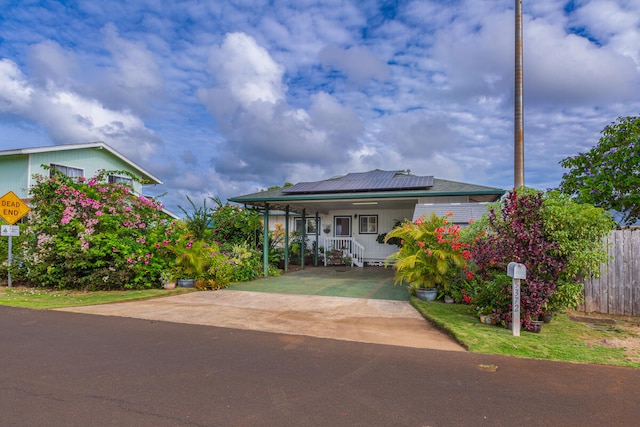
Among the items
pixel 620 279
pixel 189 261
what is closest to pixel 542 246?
pixel 620 279

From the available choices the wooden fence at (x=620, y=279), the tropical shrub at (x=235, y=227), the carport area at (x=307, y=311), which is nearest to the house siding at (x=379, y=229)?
the tropical shrub at (x=235, y=227)

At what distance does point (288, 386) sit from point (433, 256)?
5173mm

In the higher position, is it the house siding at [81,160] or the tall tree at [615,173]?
the house siding at [81,160]

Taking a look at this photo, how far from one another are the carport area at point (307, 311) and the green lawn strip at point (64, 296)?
1.41ft

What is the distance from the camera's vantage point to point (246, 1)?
9.74 metres

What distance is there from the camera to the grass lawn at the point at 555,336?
15.3 ft

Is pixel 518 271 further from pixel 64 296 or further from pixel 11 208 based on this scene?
pixel 11 208

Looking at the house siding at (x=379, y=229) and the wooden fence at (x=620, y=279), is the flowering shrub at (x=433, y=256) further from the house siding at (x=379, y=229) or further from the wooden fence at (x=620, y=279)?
the house siding at (x=379, y=229)

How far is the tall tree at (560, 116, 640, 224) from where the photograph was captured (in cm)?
992

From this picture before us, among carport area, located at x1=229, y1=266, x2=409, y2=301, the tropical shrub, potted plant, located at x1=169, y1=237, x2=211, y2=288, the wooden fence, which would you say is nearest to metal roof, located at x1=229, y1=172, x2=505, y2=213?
the tropical shrub

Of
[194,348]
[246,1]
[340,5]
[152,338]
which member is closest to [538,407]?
[194,348]

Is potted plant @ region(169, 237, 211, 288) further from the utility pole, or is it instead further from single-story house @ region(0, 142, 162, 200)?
the utility pole

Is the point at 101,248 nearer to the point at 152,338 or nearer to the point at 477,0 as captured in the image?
the point at 152,338

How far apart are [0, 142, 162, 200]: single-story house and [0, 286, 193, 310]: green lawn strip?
7449mm
